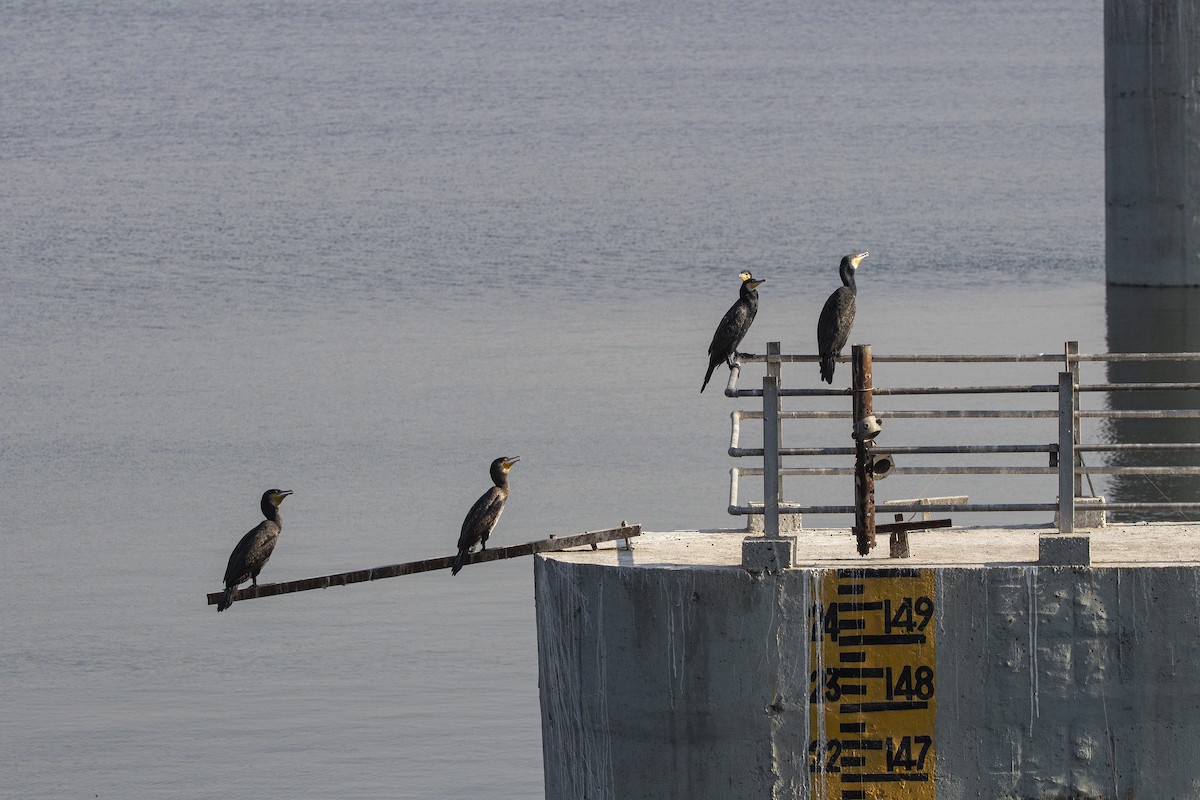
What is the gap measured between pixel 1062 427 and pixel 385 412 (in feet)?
72.5

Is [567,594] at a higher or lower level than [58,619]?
higher

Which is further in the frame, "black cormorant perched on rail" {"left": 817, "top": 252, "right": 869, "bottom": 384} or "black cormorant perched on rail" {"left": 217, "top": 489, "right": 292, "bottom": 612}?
"black cormorant perched on rail" {"left": 817, "top": 252, "right": 869, "bottom": 384}

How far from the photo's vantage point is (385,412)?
105 ft

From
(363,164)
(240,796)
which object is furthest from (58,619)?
(363,164)

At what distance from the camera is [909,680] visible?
10773 mm

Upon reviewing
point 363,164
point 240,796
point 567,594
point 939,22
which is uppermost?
point 939,22

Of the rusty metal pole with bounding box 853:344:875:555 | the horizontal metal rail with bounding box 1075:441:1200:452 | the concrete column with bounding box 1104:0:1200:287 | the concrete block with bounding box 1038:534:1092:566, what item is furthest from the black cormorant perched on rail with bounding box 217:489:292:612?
the concrete column with bounding box 1104:0:1200:287

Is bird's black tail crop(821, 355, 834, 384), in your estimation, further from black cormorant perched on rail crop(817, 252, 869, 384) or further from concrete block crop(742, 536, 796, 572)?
concrete block crop(742, 536, 796, 572)

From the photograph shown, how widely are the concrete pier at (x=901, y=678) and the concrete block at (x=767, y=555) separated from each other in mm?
59

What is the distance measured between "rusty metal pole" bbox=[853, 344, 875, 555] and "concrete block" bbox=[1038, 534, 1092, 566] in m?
1.07

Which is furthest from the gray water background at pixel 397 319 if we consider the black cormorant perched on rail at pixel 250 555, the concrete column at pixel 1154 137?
the black cormorant perched on rail at pixel 250 555

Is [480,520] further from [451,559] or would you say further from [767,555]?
[767,555]

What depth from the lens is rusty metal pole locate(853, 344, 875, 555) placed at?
1132 cm

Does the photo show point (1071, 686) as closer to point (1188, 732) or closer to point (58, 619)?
point (1188, 732)
